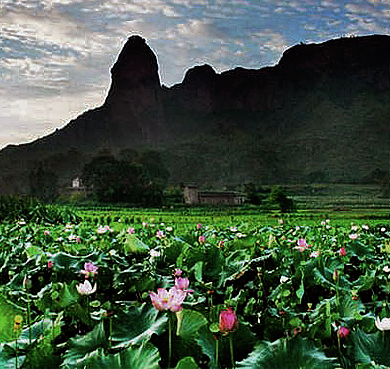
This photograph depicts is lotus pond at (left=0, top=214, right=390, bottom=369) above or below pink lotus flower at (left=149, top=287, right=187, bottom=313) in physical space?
below

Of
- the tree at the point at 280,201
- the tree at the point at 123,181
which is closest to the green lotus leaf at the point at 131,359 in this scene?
the tree at the point at 280,201

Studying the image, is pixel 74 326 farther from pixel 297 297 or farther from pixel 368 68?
pixel 368 68

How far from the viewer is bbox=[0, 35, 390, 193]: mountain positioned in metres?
31.0

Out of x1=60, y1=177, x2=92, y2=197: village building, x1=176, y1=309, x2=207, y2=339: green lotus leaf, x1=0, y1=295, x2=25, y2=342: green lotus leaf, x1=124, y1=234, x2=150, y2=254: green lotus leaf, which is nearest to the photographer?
x1=176, y1=309, x2=207, y2=339: green lotus leaf

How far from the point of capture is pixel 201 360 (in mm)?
997

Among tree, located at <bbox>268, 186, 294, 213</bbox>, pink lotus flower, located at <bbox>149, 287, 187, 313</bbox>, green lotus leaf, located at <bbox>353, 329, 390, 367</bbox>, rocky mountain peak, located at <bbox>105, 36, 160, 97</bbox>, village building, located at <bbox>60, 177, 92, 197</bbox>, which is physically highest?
rocky mountain peak, located at <bbox>105, 36, 160, 97</bbox>

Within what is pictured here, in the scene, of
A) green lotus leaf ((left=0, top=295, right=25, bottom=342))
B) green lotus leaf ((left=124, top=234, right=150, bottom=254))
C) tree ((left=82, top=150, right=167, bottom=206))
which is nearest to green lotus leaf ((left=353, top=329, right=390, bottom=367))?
green lotus leaf ((left=0, top=295, right=25, bottom=342))

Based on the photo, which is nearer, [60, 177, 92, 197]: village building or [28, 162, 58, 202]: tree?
[60, 177, 92, 197]: village building

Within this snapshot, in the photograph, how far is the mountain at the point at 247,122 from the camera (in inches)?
1222

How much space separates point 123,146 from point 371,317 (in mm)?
37582

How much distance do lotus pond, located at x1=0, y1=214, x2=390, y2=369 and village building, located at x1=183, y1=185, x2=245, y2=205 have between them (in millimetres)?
19263

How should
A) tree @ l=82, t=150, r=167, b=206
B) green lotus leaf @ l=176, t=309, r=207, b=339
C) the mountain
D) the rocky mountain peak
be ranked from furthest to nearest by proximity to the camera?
the rocky mountain peak
the mountain
tree @ l=82, t=150, r=167, b=206
green lotus leaf @ l=176, t=309, r=207, b=339

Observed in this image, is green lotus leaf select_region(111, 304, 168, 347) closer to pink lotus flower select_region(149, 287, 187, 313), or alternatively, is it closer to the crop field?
the crop field

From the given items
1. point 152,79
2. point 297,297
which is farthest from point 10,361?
point 152,79
